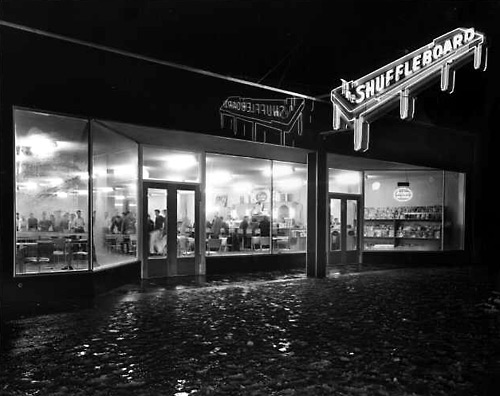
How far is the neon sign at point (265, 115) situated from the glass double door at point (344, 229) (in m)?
4.56

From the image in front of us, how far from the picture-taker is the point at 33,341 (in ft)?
22.6

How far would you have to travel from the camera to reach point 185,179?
547 inches

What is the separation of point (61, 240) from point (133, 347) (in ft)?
14.4

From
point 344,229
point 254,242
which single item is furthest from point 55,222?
point 344,229

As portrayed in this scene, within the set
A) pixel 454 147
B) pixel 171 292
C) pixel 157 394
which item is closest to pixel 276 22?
pixel 171 292

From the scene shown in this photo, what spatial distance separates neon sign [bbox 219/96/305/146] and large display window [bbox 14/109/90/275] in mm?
3722

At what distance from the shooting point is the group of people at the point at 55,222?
9.60 meters

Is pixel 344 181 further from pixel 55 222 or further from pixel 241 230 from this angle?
pixel 55 222

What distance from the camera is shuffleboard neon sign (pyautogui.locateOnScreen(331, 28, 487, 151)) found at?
Result: 12.5 m

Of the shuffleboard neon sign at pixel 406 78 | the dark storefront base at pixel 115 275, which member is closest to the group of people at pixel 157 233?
the dark storefront base at pixel 115 275

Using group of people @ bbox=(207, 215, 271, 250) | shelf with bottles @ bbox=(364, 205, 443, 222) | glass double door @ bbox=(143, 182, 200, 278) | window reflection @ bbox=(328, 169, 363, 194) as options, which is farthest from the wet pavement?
shelf with bottles @ bbox=(364, 205, 443, 222)

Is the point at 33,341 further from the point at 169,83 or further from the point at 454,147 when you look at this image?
the point at 454,147

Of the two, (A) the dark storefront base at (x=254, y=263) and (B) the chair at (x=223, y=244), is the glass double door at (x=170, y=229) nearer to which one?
(A) the dark storefront base at (x=254, y=263)

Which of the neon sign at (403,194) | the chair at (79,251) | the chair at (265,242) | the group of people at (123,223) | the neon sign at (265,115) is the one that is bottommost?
the chair at (265,242)
